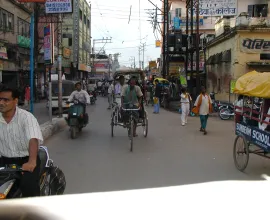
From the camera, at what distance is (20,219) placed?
3.32 metres

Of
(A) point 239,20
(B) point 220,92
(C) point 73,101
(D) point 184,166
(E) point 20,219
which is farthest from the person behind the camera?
(B) point 220,92

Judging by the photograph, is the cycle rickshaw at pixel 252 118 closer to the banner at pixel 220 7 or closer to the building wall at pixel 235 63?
the building wall at pixel 235 63

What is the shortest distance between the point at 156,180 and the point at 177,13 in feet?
177

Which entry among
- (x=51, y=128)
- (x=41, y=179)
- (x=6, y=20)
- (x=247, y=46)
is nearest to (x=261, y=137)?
(x=41, y=179)

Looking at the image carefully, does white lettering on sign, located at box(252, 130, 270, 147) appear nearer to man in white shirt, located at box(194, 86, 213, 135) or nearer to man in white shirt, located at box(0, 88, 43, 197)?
man in white shirt, located at box(0, 88, 43, 197)

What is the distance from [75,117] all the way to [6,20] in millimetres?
18790

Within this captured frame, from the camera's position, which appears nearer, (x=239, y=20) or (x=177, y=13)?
(x=239, y=20)

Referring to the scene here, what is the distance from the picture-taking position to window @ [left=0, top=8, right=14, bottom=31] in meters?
25.8

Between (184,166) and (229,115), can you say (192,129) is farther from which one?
(184,166)

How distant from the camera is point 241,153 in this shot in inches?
281

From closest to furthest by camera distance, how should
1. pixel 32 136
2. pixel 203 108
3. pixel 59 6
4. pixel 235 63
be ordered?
pixel 32 136, pixel 203 108, pixel 59 6, pixel 235 63

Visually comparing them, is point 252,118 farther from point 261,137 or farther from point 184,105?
point 184,105

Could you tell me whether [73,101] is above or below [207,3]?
below

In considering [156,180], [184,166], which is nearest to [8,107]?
[156,180]
